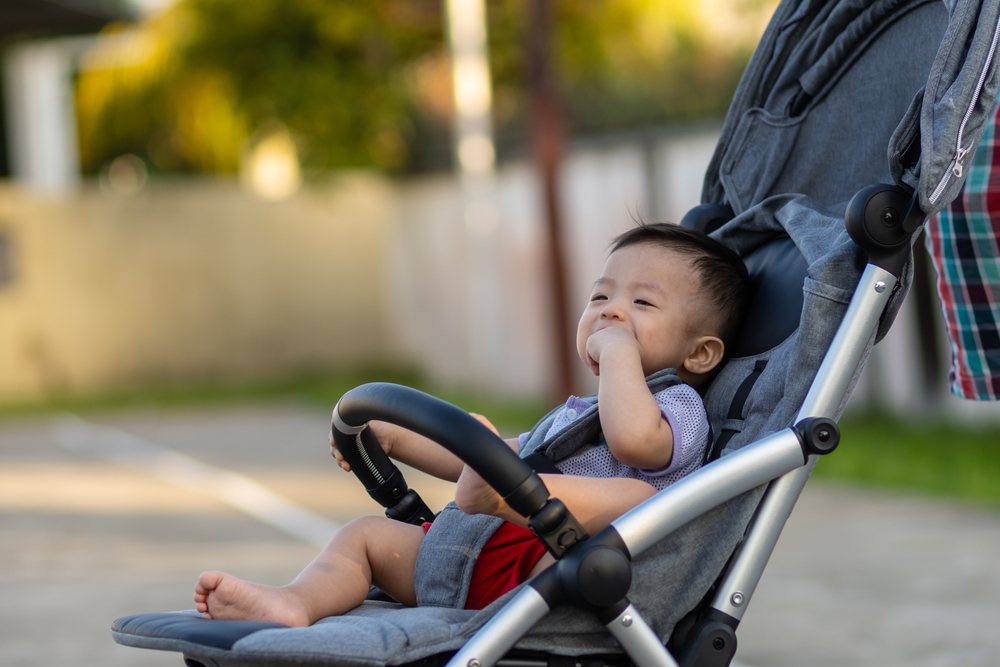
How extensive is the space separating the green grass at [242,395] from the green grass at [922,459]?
4294 millimetres

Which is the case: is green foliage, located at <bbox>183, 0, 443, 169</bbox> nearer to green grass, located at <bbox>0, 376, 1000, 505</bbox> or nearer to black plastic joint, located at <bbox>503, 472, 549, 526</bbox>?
A: green grass, located at <bbox>0, 376, 1000, 505</bbox>

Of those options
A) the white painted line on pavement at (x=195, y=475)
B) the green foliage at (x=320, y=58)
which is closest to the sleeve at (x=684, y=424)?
the white painted line on pavement at (x=195, y=475)

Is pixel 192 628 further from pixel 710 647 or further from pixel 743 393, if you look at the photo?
pixel 743 393

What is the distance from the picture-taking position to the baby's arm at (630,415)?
5.99 ft

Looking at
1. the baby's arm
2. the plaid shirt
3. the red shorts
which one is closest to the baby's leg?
the red shorts

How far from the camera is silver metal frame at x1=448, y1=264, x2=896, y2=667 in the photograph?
1663 mm

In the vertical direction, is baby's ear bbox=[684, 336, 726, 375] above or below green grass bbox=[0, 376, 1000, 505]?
above

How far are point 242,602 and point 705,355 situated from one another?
88 cm

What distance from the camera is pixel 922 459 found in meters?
5.96

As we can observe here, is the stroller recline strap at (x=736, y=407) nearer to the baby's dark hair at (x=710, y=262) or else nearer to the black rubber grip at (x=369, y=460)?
the baby's dark hair at (x=710, y=262)

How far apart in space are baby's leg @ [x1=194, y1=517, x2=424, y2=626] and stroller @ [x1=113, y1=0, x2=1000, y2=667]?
0.12 ft

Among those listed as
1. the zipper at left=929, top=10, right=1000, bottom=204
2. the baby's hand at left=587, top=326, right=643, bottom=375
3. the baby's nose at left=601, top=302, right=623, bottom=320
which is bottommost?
the baby's hand at left=587, top=326, right=643, bottom=375

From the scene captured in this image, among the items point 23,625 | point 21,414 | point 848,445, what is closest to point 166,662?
point 23,625

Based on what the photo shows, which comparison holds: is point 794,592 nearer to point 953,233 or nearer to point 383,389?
point 953,233
